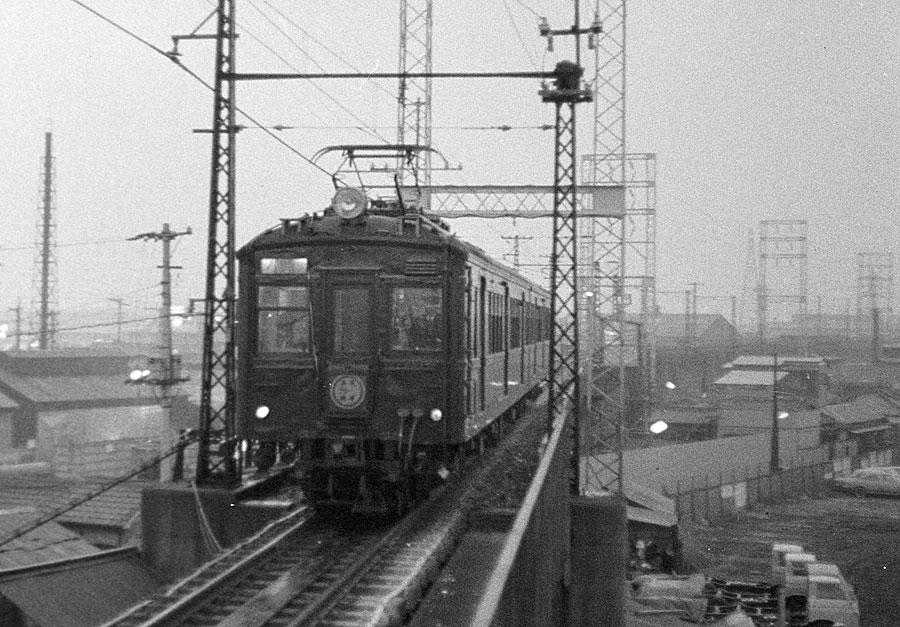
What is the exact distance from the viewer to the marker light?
1063 centimetres

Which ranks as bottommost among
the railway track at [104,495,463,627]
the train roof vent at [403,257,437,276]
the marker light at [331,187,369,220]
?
the railway track at [104,495,463,627]

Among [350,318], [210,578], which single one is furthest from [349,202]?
[210,578]

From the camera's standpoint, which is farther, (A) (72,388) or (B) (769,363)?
(B) (769,363)

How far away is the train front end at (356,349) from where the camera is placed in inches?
411

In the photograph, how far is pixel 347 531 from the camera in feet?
34.7

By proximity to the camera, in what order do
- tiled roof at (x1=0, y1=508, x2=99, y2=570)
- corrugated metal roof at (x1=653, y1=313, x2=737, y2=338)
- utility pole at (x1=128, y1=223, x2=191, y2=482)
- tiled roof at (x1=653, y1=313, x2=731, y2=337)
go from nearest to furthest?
tiled roof at (x1=0, y1=508, x2=99, y2=570) → utility pole at (x1=128, y1=223, x2=191, y2=482) → corrugated metal roof at (x1=653, y1=313, x2=737, y2=338) → tiled roof at (x1=653, y1=313, x2=731, y2=337)

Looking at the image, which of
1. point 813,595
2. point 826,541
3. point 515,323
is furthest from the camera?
point 826,541

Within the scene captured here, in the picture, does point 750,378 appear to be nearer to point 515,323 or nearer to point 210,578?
point 515,323

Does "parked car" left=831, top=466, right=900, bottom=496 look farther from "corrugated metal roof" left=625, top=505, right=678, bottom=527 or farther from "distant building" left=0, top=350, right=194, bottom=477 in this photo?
"distant building" left=0, top=350, right=194, bottom=477

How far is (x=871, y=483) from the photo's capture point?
122ft

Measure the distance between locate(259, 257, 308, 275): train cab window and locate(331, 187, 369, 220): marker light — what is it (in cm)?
63

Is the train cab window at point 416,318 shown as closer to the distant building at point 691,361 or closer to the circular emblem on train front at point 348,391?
the circular emblem on train front at point 348,391

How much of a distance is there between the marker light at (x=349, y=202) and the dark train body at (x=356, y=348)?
1 cm

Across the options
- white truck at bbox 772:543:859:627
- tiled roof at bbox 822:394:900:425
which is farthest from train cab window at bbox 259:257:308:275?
tiled roof at bbox 822:394:900:425
